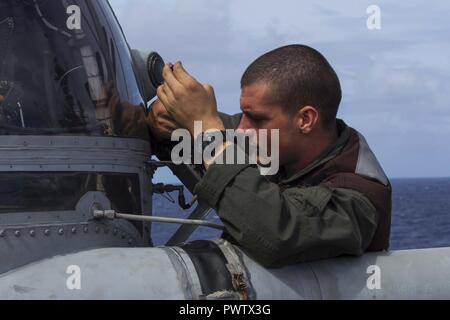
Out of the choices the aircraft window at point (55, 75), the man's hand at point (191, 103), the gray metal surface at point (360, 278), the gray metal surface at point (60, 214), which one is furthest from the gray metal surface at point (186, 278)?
the aircraft window at point (55, 75)

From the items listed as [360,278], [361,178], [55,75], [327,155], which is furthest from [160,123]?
[360,278]

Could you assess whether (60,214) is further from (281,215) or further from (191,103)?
(281,215)

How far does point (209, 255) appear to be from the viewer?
4.22 metres

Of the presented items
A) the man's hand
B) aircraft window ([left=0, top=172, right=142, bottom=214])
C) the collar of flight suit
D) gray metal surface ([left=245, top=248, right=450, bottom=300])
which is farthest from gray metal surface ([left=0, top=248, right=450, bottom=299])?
the man's hand

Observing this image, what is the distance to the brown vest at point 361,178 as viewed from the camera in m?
4.34

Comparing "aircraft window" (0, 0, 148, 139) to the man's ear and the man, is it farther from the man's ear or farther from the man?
the man's ear

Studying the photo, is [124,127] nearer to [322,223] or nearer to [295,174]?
[295,174]

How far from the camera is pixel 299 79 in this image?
14.4ft

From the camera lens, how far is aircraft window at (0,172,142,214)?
4.26 metres

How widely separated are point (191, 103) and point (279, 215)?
64 cm

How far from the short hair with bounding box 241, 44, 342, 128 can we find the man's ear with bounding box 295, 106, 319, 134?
20 mm

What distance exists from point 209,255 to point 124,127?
0.93m

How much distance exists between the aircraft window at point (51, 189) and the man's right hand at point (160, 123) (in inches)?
20.5
